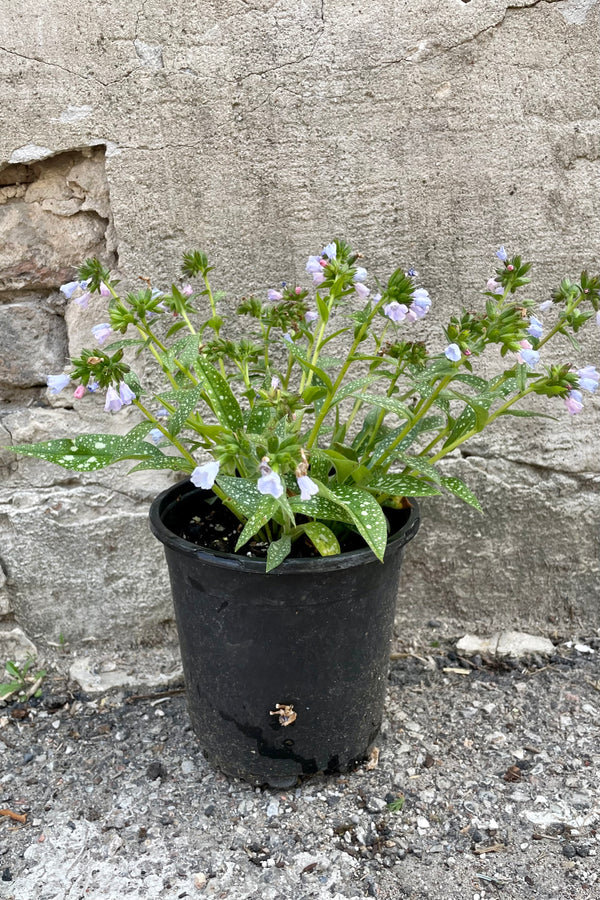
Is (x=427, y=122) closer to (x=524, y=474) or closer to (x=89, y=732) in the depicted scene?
(x=524, y=474)

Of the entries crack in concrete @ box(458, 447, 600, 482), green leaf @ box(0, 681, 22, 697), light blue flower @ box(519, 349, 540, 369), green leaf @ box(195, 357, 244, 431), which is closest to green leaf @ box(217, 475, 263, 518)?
green leaf @ box(195, 357, 244, 431)

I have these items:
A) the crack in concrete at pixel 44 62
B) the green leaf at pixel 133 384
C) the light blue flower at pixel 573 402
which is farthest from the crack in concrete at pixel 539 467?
the crack in concrete at pixel 44 62

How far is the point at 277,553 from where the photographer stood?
1.30 meters

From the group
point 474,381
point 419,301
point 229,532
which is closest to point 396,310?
point 419,301

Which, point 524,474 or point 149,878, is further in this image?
point 524,474

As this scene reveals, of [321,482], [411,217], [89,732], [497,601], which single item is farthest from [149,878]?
[411,217]

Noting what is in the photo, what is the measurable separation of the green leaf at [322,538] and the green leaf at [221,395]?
0.24m

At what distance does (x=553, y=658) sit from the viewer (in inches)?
77.4

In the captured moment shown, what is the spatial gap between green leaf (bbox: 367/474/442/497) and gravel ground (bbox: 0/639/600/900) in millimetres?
680

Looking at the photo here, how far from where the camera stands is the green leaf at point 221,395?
133cm

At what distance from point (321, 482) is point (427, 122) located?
0.94 m

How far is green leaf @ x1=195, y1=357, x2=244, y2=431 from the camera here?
4.37 ft

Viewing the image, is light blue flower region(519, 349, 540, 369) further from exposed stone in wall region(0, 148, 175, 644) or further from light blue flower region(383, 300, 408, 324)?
exposed stone in wall region(0, 148, 175, 644)

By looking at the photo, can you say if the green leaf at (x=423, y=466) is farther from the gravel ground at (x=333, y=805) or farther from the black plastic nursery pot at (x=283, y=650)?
the gravel ground at (x=333, y=805)
